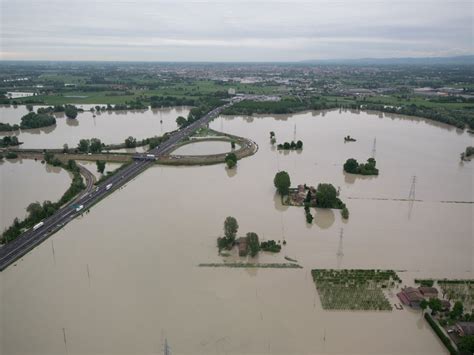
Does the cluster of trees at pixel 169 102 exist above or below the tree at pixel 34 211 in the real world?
above

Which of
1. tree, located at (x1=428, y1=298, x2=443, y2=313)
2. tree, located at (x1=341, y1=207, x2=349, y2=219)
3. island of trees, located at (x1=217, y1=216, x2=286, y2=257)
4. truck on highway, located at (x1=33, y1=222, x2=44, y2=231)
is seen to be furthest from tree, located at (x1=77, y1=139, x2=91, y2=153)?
tree, located at (x1=428, y1=298, x2=443, y2=313)

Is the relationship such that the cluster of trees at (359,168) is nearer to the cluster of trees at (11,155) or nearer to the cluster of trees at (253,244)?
the cluster of trees at (253,244)

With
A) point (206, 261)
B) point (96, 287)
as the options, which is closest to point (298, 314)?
point (206, 261)

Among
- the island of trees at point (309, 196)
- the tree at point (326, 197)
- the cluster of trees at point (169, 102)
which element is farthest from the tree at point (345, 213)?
the cluster of trees at point (169, 102)

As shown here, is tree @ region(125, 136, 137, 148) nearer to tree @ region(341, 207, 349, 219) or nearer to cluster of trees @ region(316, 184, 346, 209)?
cluster of trees @ region(316, 184, 346, 209)

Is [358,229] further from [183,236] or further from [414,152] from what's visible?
[414,152]

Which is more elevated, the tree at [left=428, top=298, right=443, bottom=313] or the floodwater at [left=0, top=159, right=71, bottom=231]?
the floodwater at [left=0, top=159, right=71, bottom=231]
